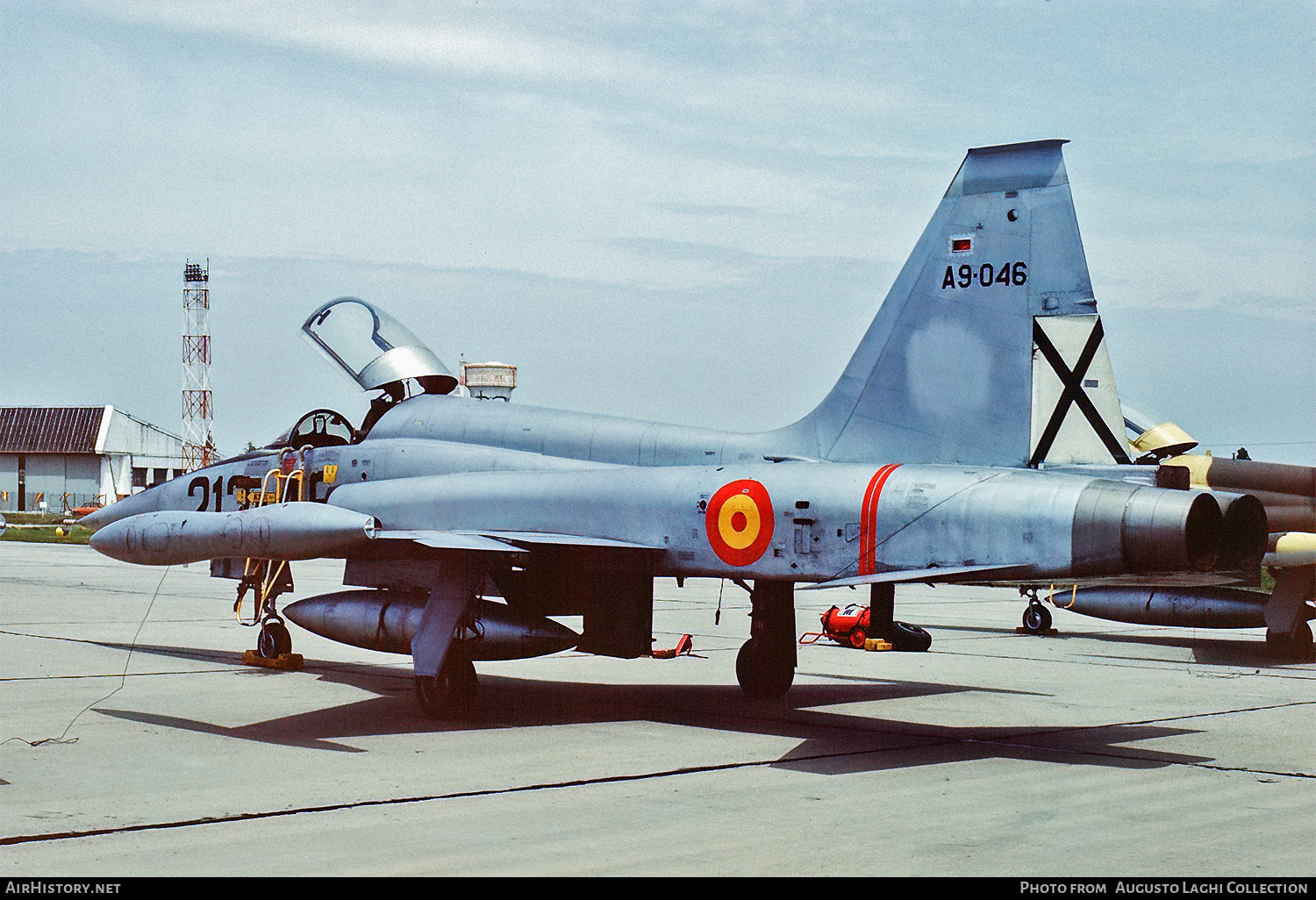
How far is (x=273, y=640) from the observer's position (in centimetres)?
1391

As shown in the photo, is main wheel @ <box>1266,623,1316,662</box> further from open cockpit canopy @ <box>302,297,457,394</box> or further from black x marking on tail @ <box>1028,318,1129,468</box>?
open cockpit canopy @ <box>302,297,457,394</box>

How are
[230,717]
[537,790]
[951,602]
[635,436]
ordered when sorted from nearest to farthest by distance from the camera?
[537,790] → [230,717] → [635,436] → [951,602]

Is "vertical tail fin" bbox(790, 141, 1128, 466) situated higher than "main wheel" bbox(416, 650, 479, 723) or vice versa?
"vertical tail fin" bbox(790, 141, 1128, 466)

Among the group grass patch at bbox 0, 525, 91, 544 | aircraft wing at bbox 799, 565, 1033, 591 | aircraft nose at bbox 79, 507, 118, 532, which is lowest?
grass patch at bbox 0, 525, 91, 544

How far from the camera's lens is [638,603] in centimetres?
1114

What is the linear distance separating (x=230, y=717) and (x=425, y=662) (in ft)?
5.15

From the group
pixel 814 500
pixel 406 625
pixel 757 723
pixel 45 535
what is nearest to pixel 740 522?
pixel 814 500

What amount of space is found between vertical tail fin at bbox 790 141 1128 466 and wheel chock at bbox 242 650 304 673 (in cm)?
674

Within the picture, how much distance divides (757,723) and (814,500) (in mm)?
2063

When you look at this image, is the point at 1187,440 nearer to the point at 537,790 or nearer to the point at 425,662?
the point at 425,662

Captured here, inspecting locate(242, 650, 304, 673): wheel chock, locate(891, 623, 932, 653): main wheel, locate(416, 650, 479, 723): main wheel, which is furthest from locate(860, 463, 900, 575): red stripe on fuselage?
locate(891, 623, 932, 653): main wheel

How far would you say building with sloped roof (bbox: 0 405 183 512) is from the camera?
77625 millimetres

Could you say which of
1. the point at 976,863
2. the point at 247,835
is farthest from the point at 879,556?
the point at 247,835

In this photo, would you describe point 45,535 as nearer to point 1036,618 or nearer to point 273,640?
point 273,640
